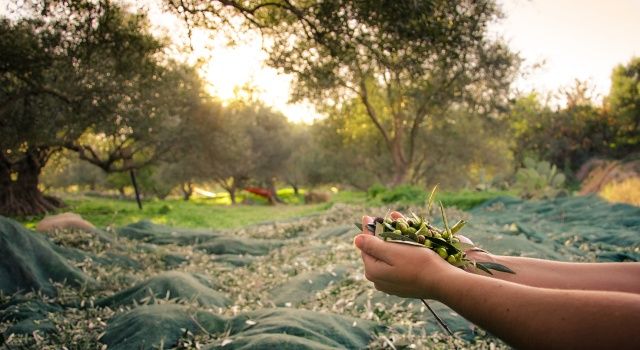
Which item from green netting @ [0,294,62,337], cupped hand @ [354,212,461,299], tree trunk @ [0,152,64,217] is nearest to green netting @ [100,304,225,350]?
green netting @ [0,294,62,337]

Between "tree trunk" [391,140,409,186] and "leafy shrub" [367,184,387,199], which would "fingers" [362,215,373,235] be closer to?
"leafy shrub" [367,184,387,199]

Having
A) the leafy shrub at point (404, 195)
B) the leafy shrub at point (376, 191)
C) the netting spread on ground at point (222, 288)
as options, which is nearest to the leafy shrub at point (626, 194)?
Answer: the netting spread on ground at point (222, 288)

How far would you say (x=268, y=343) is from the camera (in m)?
4.04

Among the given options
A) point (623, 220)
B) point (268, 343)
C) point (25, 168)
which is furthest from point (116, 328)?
point (25, 168)

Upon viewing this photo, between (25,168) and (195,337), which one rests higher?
(25,168)

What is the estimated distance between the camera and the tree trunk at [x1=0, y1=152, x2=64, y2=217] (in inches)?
849

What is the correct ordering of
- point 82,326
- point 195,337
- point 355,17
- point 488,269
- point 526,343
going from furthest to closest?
point 355,17 < point 82,326 < point 195,337 < point 488,269 < point 526,343

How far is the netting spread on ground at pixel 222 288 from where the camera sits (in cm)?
475

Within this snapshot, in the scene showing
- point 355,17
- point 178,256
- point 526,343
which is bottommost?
point 178,256

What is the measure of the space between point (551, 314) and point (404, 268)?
0.84m

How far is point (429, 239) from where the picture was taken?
2.70 m

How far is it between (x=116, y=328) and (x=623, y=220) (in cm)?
1278

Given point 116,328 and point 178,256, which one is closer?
point 116,328

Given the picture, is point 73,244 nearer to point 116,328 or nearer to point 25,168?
point 116,328
